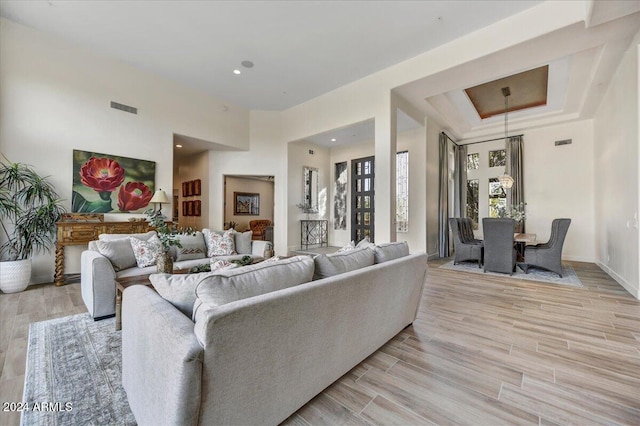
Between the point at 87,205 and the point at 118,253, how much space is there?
2.35 m

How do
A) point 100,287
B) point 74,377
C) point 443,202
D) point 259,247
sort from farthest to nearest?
point 443,202 → point 259,247 → point 100,287 → point 74,377

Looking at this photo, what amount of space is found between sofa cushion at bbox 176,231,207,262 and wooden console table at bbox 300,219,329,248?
3.68 meters

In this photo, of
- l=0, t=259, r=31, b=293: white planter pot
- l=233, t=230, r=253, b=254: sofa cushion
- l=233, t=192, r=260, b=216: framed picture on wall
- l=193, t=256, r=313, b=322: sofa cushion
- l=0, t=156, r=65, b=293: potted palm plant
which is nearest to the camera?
l=193, t=256, r=313, b=322: sofa cushion

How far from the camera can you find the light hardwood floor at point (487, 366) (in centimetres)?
151

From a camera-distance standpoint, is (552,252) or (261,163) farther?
(261,163)

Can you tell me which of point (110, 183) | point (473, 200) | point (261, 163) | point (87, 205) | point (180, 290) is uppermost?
point (261, 163)

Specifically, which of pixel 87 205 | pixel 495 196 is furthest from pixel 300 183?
pixel 495 196

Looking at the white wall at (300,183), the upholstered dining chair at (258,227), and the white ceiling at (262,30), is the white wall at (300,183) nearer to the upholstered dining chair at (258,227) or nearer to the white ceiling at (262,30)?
the upholstered dining chair at (258,227)

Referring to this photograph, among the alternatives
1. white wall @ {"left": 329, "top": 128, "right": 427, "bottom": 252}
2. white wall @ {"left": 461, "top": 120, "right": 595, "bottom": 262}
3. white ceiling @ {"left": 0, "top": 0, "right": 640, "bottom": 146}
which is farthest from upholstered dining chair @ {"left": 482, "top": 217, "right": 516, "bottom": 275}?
white wall @ {"left": 461, "top": 120, "right": 595, "bottom": 262}

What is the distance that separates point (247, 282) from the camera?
4.37ft

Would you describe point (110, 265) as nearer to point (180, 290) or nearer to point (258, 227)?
point (180, 290)

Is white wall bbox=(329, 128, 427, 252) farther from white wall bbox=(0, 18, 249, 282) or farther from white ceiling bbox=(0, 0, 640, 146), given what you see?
white wall bbox=(0, 18, 249, 282)

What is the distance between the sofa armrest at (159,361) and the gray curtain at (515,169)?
28.0ft

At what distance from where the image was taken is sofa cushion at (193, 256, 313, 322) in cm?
120
